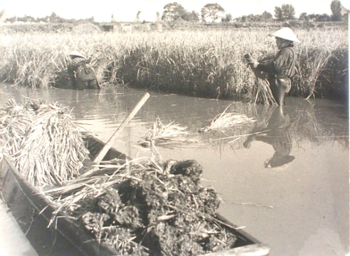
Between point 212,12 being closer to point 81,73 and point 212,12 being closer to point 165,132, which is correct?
point 165,132

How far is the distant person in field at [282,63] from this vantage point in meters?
9.98

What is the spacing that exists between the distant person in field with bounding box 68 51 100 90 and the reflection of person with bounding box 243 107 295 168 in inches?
277

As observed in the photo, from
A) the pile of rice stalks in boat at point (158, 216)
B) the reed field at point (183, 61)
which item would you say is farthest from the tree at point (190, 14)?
the pile of rice stalks in boat at point (158, 216)

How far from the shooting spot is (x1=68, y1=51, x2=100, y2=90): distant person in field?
51.4 feet

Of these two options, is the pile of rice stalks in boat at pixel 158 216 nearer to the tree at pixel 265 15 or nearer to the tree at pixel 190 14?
the tree at pixel 190 14

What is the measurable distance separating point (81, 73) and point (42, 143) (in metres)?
10.0

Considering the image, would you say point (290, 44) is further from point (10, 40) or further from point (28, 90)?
point (10, 40)

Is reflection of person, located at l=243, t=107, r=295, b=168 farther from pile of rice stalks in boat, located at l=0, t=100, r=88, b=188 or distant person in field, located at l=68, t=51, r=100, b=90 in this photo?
distant person in field, located at l=68, t=51, r=100, b=90

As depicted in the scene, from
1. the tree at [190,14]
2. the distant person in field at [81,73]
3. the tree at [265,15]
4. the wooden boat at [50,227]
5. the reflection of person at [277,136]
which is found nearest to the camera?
the wooden boat at [50,227]

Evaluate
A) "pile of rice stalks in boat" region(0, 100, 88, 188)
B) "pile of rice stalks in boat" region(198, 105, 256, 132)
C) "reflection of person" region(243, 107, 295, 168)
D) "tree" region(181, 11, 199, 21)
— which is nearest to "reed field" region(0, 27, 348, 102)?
"tree" region(181, 11, 199, 21)

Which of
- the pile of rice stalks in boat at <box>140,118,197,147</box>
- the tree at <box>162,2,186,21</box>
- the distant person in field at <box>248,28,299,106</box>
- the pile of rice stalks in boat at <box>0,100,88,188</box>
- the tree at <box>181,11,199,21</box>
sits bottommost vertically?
the pile of rice stalks in boat at <box>140,118,197,147</box>

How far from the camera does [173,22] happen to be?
22297 mm

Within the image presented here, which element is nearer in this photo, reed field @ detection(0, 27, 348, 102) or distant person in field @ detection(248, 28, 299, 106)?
distant person in field @ detection(248, 28, 299, 106)

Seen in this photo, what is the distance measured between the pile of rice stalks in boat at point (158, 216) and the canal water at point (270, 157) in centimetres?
51
